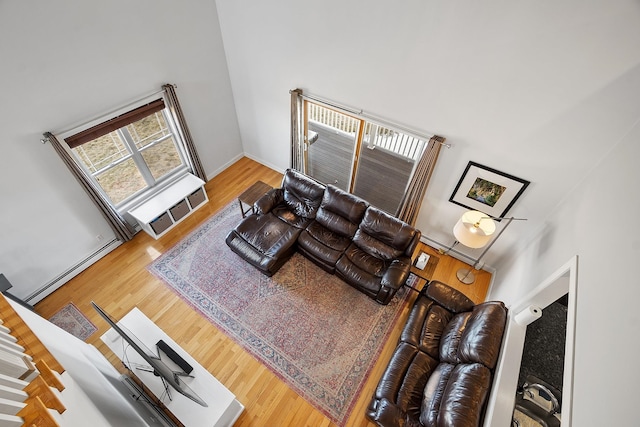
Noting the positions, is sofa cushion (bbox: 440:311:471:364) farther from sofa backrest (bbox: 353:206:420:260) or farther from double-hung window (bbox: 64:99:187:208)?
double-hung window (bbox: 64:99:187:208)

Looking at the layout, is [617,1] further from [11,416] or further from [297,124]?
[11,416]

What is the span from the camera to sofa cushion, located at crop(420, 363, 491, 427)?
7.59ft

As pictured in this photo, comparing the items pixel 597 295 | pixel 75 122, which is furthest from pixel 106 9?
pixel 597 295

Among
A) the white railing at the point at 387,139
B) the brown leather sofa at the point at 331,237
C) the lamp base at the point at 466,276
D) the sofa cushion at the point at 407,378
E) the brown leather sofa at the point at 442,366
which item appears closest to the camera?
the brown leather sofa at the point at 442,366

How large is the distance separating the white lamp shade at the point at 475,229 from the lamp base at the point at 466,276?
3.04 ft

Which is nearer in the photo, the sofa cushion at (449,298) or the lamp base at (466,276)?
the sofa cushion at (449,298)

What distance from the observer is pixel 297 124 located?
186 inches

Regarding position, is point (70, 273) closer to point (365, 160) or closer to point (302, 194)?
point (302, 194)

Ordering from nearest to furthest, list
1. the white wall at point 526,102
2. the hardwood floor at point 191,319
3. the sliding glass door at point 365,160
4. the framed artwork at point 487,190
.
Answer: the white wall at point 526,102, the hardwood floor at point 191,319, the framed artwork at point 487,190, the sliding glass door at point 365,160

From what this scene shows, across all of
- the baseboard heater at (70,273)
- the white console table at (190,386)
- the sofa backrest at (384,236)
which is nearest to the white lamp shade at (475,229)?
the sofa backrest at (384,236)

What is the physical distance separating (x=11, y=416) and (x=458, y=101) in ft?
13.5

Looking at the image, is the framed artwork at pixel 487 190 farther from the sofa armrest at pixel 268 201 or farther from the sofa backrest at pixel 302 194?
the sofa armrest at pixel 268 201

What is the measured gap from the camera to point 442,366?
2938mm

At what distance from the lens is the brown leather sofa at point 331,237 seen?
379 centimetres
